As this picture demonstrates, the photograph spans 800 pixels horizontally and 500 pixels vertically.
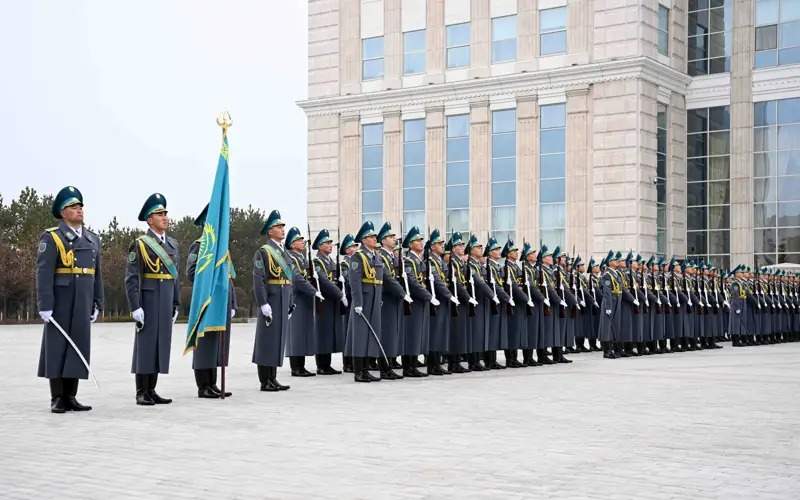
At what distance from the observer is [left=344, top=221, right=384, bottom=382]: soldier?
14453 millimetres

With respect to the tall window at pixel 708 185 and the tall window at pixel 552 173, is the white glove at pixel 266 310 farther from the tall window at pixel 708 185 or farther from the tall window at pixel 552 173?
the tall window at pixel 708 185

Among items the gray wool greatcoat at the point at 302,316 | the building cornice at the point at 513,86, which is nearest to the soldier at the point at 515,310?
the gray wool greatcoat at the point at 302,316

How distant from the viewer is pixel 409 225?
4362cm

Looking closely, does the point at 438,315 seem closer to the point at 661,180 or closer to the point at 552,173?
the point at 552,173

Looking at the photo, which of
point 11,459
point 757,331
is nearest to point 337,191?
point 757,331

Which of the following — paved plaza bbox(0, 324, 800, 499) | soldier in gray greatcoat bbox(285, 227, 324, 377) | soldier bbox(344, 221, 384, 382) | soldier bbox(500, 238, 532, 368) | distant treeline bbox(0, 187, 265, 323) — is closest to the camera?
paved plaza bbox(0, 324, 800, 499)

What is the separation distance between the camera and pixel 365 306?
14.6m

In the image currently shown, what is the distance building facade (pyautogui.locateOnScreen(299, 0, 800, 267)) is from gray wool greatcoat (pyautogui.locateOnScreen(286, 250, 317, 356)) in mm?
23896

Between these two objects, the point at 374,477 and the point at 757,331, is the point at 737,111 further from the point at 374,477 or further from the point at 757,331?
the point at 374,477

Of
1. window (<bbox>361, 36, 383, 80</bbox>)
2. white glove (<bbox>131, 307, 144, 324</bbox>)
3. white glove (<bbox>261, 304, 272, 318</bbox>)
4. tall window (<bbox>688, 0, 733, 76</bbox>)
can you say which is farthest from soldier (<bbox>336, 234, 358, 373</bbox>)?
window (<bbox>361, 36, 383, 80</bbox>)

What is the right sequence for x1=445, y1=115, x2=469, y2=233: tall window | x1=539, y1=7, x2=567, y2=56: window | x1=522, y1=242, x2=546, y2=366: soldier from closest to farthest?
x1=522, y1=242, x2=546, y2=366: soldier, x1=539, y1=7, x2=567, y2=56: window, x1=445, y1=115, x2=469, y2=233: tall window

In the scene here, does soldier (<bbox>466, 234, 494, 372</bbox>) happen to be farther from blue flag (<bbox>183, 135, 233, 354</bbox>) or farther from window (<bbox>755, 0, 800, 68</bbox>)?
window (<bbox>755, 0, 800, 68</bbox>)

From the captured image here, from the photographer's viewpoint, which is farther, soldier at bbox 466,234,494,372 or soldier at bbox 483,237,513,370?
soldier at bbox 483,237,513,370

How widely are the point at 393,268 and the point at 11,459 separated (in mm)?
8097
